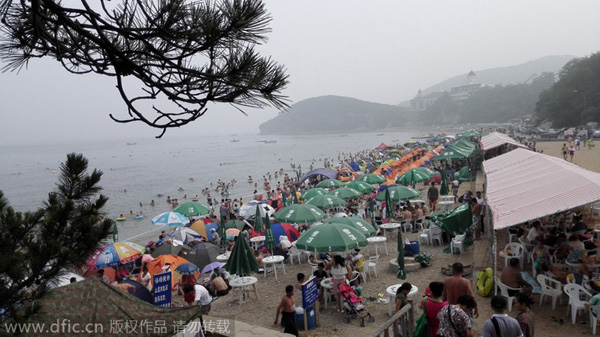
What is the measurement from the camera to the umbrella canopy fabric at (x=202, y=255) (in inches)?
422

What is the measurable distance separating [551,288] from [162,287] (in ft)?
20.3

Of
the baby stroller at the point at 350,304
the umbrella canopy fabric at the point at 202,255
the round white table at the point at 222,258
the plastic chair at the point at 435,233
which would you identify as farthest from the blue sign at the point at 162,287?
the plastic chair at the point at 435,233

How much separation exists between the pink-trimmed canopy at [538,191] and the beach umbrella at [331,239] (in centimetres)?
257

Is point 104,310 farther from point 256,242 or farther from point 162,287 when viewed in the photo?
point 256,242

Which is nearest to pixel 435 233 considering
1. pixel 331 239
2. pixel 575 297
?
pixel 331 239

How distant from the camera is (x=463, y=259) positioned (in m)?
8.96

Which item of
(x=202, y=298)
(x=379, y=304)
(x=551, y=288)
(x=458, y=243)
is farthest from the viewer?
(x=458, y=243)

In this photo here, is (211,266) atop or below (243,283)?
below

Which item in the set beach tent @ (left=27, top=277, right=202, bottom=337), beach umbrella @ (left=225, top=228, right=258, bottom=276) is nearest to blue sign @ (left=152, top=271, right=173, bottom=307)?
beach umbrella @ (left=225, top=228, right=258, bottom=276)

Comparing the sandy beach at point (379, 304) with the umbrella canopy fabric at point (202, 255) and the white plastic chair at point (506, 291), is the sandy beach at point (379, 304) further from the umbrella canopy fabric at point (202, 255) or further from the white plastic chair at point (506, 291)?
the umbrella canopy fabric at point (202, 255)

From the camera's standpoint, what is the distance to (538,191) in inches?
259

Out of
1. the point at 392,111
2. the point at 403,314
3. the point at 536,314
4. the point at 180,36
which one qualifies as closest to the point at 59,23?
the point at 180,36

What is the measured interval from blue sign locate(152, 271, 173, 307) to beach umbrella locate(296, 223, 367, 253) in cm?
259

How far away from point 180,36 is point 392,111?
20572 centimetres
